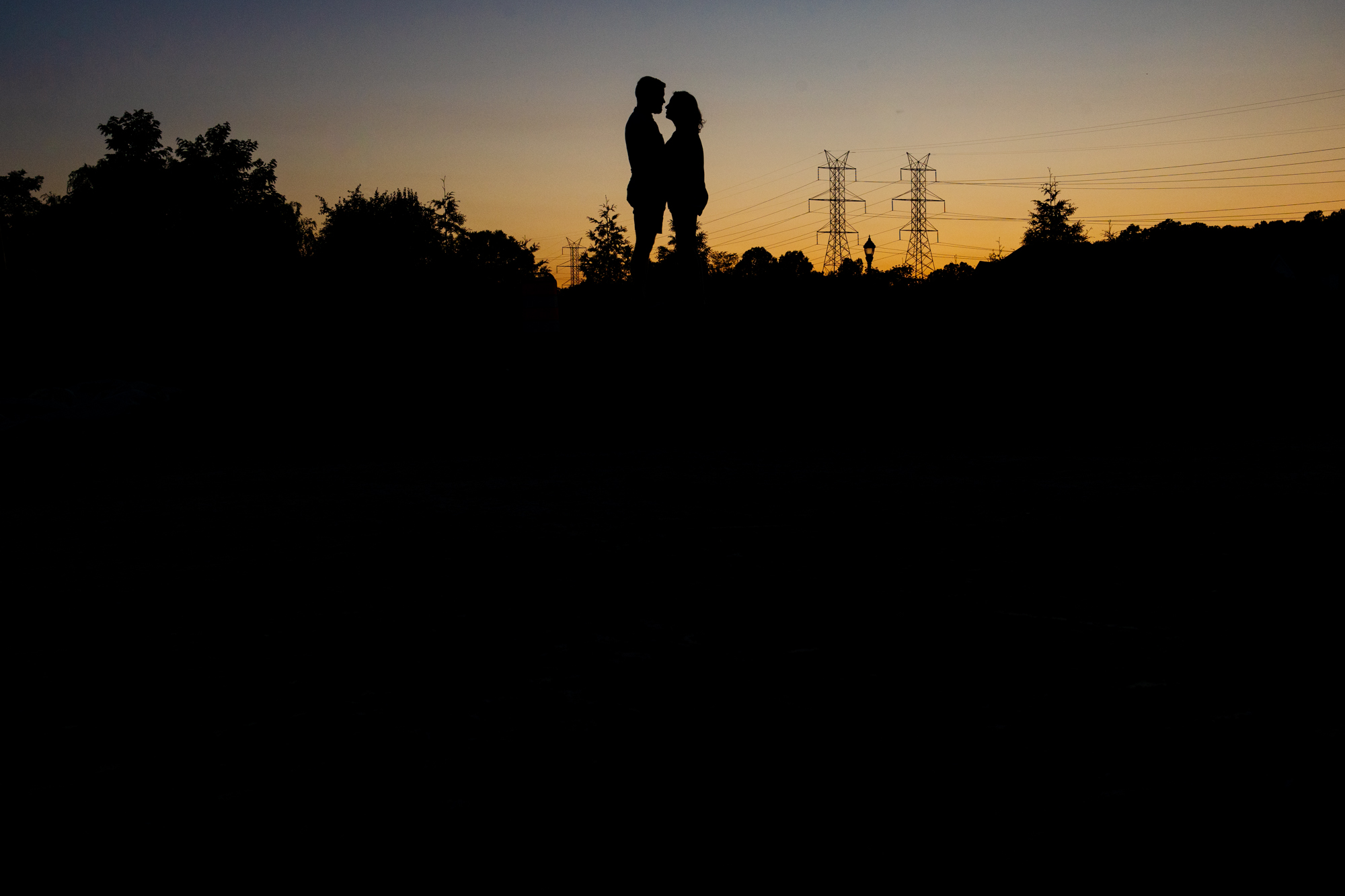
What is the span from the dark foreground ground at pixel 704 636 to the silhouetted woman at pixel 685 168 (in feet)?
28.1

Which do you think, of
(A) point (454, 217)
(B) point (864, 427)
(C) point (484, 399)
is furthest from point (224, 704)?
(A) point (454, 217)

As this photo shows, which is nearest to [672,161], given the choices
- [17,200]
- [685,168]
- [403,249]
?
[685,168]

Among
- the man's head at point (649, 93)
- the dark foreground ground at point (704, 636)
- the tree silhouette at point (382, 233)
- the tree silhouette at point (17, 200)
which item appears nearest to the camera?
the dark foreground ground at point (704, 636)

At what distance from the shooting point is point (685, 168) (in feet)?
46.4

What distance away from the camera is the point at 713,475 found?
18.7 ft

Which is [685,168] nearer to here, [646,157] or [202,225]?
[646,157]

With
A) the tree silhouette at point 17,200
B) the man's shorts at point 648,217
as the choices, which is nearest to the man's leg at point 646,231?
the man's shorts at point 648,217

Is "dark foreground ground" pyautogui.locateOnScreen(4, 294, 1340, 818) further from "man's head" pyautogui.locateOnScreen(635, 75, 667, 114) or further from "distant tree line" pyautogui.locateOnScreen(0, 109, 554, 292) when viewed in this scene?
"distant tree line" pyautogui.locateOnScreen(0, 109, 554, 292)

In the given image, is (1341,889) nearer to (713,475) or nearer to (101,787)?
(101,787)

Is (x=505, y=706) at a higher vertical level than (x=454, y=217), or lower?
lower

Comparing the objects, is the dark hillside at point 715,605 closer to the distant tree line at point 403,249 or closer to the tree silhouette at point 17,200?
the distant tree line at point 403,249

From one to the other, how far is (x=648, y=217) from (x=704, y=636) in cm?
1285

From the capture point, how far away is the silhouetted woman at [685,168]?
14070 millimetres

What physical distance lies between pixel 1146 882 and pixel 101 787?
5.44 feet
